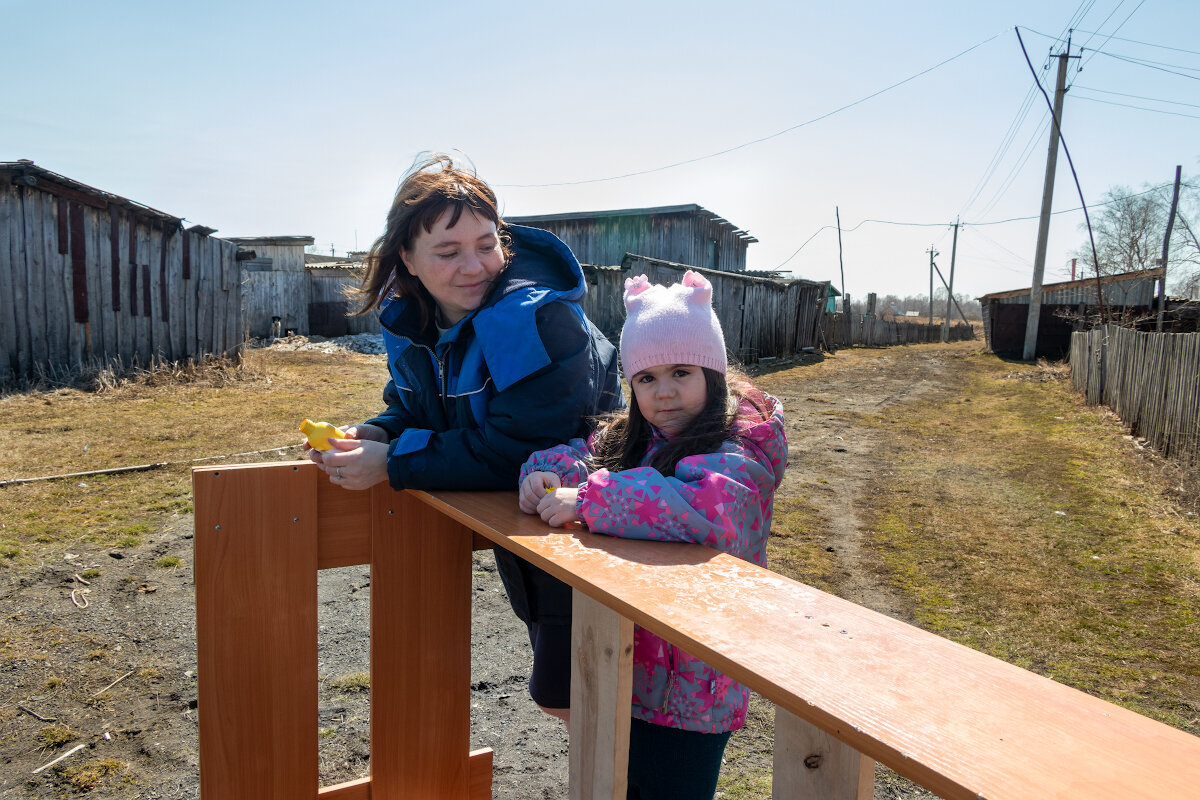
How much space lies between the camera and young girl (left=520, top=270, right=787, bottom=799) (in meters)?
1.39

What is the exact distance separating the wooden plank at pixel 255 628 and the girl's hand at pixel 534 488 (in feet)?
2.24

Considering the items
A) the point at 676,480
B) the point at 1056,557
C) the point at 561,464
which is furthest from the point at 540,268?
the point at 1056,557

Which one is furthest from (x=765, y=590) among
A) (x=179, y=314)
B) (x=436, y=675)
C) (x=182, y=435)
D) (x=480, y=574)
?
(x=179, y=314)

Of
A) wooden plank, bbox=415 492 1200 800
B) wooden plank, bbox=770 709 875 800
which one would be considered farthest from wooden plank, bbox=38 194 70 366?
wooden plank, bbox=770 709 875 800

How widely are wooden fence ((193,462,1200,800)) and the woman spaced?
133 mm

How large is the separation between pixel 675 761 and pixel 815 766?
58 centimetres

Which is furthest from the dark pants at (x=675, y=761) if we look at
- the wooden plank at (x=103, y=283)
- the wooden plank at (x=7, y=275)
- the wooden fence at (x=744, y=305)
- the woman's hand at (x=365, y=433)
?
the wooden plank at (x=103, y=283)

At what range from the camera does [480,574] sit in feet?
14.6

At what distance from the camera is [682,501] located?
4.50 feet

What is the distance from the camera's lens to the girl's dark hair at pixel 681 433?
5.28 ft

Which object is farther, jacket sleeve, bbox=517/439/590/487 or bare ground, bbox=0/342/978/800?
bare ground, bbox=0/342/978/800

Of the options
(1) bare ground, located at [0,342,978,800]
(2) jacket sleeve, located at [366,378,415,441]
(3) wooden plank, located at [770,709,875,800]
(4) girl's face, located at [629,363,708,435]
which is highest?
(4) girl's face, located at [629,363,708,435]

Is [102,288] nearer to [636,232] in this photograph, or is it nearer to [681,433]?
[681,433]

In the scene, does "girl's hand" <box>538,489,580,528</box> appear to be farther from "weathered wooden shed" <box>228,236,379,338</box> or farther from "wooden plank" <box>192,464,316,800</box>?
"weathered wooden shed" <box>228,236,379,338</box>
